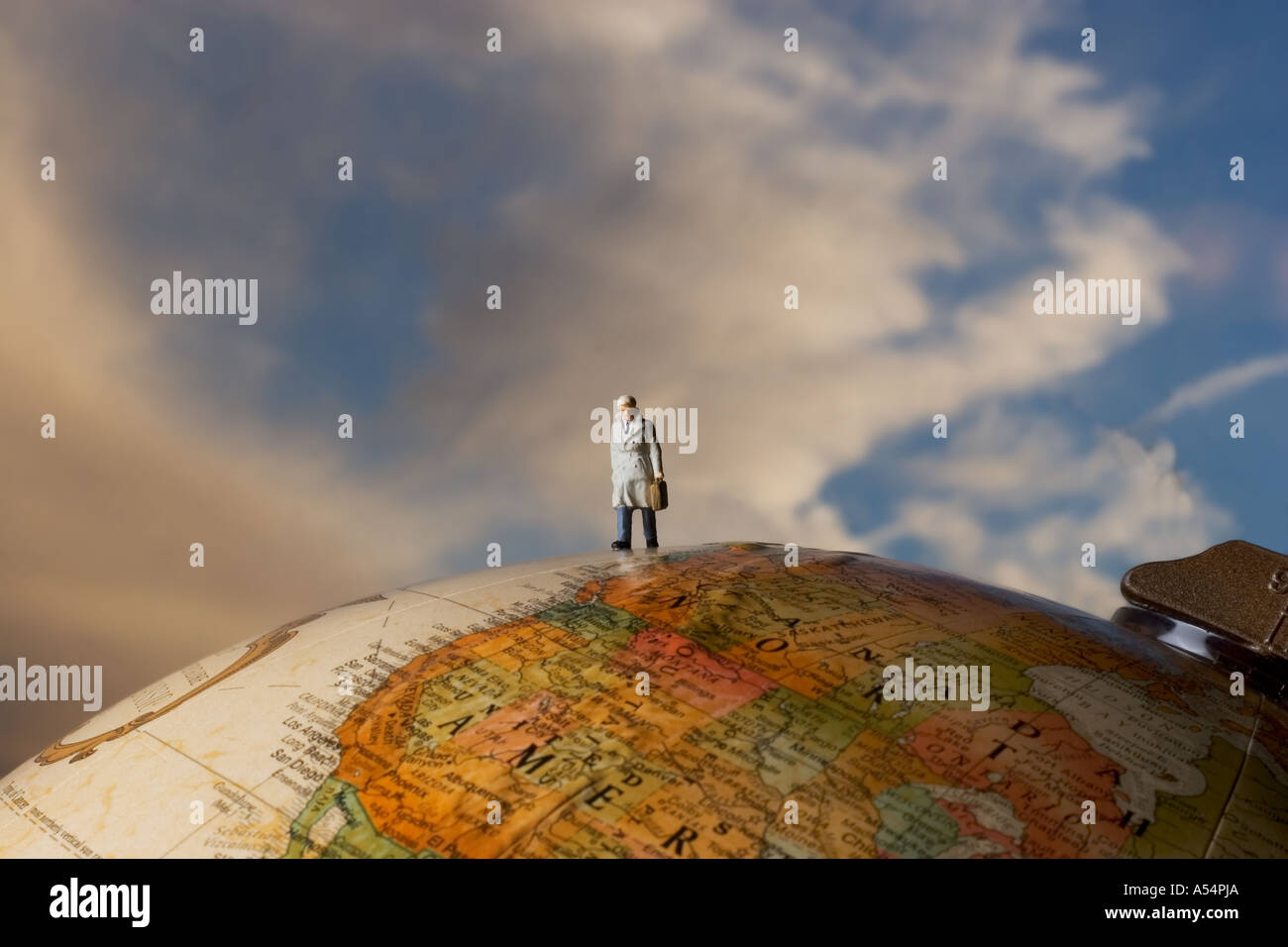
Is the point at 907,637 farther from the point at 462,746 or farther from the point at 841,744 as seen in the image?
the point at 462,746

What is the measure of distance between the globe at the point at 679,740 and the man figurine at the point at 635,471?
1937mm

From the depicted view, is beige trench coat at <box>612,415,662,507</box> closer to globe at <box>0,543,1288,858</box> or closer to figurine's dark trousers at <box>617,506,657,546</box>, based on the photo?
figurine's dark trousers at <box>617,506,657,546</box>

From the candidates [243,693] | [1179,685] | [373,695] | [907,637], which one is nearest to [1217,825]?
[1179,685]

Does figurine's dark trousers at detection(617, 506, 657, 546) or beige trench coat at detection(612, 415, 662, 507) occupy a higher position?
beige trench coat at detection(612, 415, 662, 507)

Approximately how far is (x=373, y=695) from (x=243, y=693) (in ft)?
2.00

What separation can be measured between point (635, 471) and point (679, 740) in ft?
10.8

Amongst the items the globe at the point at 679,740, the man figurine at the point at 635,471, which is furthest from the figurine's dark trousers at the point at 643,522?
the globe at the point at 679,740

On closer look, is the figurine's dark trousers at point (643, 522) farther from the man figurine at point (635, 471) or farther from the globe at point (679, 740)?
the globe at point (679, 740)

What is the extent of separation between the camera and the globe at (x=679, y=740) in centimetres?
305

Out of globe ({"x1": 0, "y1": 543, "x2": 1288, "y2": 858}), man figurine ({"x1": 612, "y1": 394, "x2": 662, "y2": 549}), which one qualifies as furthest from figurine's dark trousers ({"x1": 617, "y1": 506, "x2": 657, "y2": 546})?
globe ({"x1": 0, "y1": 543, "x2": 1288, "y2": 858})

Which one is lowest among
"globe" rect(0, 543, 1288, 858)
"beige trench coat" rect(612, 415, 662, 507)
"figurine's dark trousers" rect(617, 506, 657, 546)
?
"globe" rect(0, 543, 1288, 858)

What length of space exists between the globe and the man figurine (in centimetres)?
194

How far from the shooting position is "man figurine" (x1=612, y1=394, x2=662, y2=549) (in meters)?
6.42
